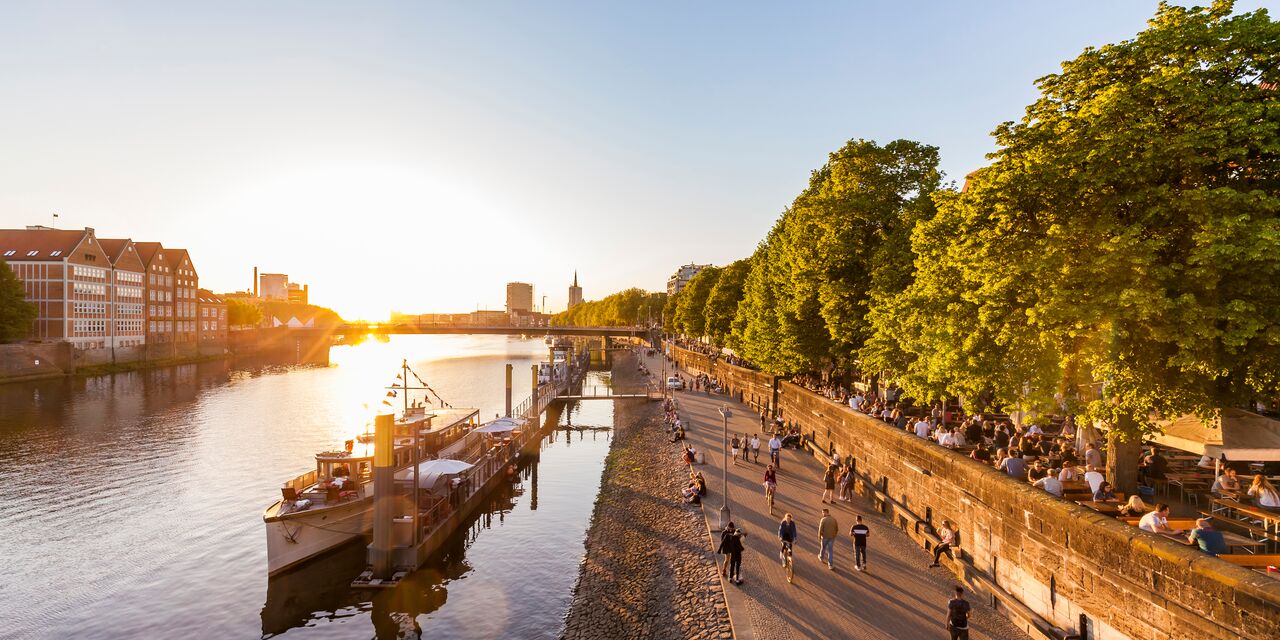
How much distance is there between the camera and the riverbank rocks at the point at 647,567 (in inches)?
698

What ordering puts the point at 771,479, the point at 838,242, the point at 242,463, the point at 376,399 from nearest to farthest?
the point at 771,479 < the point at 838,242 < the point at 242,463 < the point at 376,399

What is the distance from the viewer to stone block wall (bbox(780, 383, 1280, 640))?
1006 centimetres

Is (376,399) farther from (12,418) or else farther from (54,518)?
(54,518)

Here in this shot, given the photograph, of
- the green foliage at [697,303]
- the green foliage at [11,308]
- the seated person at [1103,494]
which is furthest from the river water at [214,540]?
the green foliage at [697,303]

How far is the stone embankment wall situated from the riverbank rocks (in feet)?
23.1

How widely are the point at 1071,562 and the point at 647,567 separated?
1277 cm

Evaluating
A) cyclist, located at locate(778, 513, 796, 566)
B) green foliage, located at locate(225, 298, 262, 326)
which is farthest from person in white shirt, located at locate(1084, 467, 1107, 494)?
green foliage, located at locate(225, 298, 262, 326)

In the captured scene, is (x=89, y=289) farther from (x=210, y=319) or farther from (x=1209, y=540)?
(x=1209, y=540)

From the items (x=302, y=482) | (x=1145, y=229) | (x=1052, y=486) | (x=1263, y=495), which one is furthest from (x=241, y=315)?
(x=1263, y=495)

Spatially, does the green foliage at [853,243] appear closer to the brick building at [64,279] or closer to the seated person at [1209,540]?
the seated person at [1209,540]

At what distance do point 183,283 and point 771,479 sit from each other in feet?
404

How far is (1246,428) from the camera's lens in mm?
14227

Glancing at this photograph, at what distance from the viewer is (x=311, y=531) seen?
24234 mm

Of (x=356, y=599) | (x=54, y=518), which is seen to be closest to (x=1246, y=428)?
(x=356, y=599)
